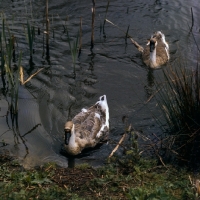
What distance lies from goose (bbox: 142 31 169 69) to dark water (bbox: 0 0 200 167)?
7.4 inches

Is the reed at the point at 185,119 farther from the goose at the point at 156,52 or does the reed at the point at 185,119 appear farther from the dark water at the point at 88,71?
the goose at the point at 156,52

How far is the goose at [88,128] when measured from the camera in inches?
319

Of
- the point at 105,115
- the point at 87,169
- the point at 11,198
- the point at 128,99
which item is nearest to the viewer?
the point at 11,198

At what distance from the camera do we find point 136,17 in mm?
13438

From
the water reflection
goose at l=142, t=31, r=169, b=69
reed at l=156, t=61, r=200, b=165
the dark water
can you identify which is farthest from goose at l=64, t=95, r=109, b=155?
goose at l=142, t=31, r=169, b=69

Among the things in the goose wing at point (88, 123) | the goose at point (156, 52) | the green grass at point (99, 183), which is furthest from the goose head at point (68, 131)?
the goose at point (156, 52)

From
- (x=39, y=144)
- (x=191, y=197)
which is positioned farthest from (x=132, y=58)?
(x=191, y=197)

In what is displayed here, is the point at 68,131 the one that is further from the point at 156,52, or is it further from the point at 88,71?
the point at 156,52

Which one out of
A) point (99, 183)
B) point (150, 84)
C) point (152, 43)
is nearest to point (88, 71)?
point (150, 84)

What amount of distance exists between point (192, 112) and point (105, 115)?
2.32m

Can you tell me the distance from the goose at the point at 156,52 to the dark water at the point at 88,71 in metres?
0.19

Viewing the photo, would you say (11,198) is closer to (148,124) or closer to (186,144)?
(186,144)

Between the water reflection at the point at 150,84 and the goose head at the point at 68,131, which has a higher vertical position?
the goose head at the point at 68,131

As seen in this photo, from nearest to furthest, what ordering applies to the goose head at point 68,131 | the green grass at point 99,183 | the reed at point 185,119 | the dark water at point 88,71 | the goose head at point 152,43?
the green grass at point 99,183 < the reed at point 185,119 < the goose head at point 68,131 < the dark water at point 88,71 < the goose head at point 152,43
